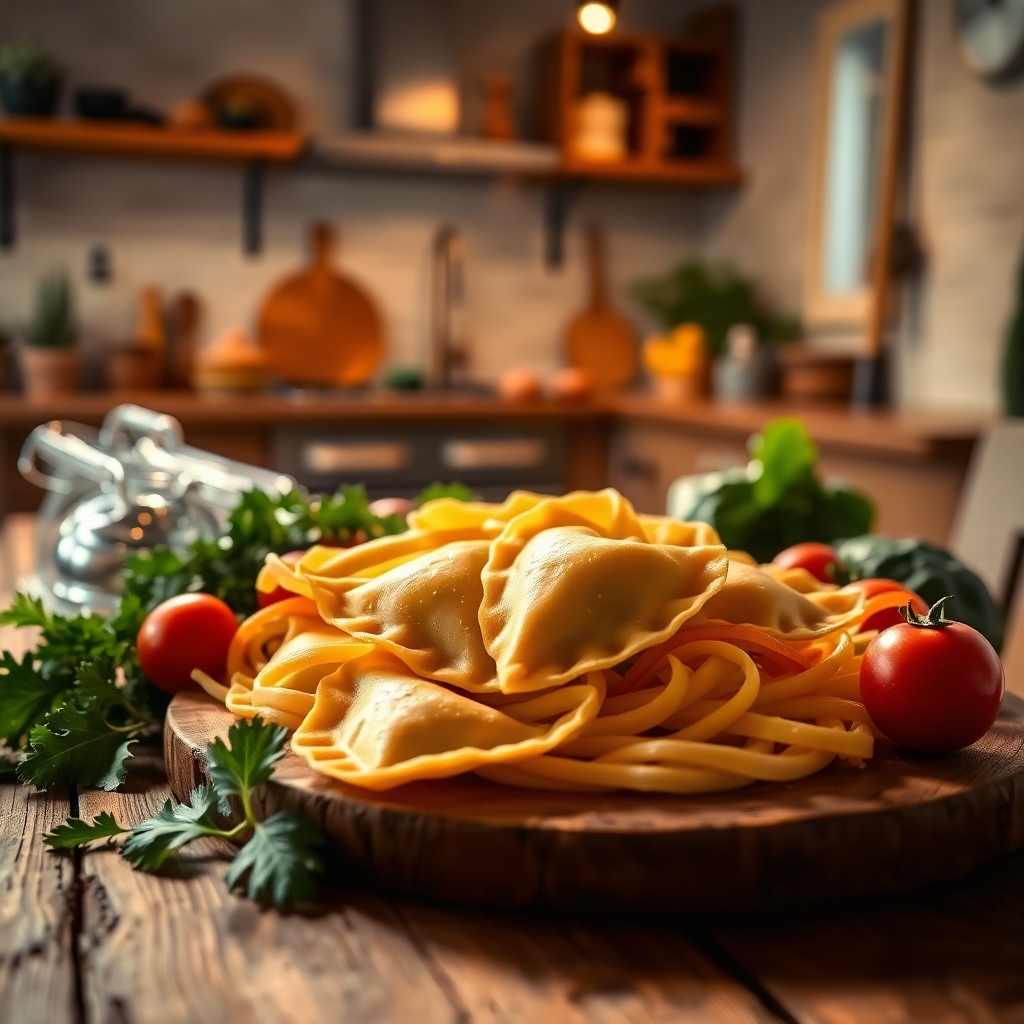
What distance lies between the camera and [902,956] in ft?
2.05

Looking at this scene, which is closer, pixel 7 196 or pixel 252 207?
pixel 7 196

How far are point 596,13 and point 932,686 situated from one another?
1714 millimetres

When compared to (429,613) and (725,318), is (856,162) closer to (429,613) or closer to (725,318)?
(725,318)

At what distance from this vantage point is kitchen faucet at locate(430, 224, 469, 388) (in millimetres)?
4574

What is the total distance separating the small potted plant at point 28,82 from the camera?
3725 millimetres

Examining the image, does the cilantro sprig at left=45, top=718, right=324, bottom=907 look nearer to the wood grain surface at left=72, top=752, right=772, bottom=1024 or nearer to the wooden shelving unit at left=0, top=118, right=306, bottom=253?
the wood grain surface at left=72, top=752, right=772, bottom=1024

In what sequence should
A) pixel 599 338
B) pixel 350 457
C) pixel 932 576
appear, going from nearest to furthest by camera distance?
pixel 932 576, pixel 350 457, pixel 599 338

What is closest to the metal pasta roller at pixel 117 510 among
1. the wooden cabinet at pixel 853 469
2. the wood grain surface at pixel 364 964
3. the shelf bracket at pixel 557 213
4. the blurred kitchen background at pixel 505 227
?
the wood grain surface at pixel 364 964

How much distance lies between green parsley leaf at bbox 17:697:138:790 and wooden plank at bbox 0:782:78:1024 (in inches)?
0.8

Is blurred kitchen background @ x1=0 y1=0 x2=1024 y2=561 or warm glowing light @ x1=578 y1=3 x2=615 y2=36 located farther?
blurred kitchen background @ x1=0 y1=0 x2=1024 y2=561

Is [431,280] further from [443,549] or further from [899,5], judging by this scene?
[443,549]

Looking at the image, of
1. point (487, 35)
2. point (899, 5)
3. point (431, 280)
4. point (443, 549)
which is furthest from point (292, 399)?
point (443, 549)

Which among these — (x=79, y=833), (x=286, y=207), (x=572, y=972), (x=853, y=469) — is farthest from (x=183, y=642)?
(x=286, y=207)

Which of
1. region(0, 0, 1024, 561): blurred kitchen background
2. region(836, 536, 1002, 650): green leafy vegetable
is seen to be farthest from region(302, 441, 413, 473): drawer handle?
region(836, 536, 1002, 650): green leafy vegetable
